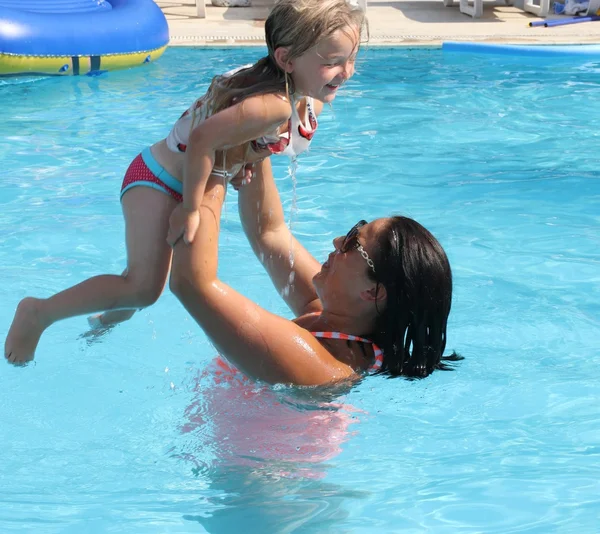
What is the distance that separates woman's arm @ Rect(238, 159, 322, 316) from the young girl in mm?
241

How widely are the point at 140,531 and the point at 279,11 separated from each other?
188 cm

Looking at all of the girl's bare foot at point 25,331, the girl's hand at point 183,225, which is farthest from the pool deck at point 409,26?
the girl's hand at point 183,225

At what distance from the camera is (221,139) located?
2947 millimetres

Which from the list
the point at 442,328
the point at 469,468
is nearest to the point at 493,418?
the point at 469,468

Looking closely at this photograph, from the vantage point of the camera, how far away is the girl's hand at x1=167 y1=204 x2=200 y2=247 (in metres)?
2.88

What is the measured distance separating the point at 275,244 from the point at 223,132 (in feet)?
2.29

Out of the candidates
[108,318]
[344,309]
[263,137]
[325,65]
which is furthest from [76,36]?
[344,309]

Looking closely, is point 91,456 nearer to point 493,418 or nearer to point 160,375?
point 160,375

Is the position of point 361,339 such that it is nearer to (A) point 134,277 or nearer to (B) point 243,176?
(B) point 243,176

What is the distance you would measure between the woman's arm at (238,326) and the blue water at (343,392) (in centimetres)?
18

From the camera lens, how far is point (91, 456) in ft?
11.5

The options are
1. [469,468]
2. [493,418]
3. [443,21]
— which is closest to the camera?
[469,468]

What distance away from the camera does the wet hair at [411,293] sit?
2.88 m

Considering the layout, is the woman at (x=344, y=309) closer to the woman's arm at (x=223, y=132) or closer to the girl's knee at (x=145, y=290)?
the woman's arm at (x=223, y=132)
